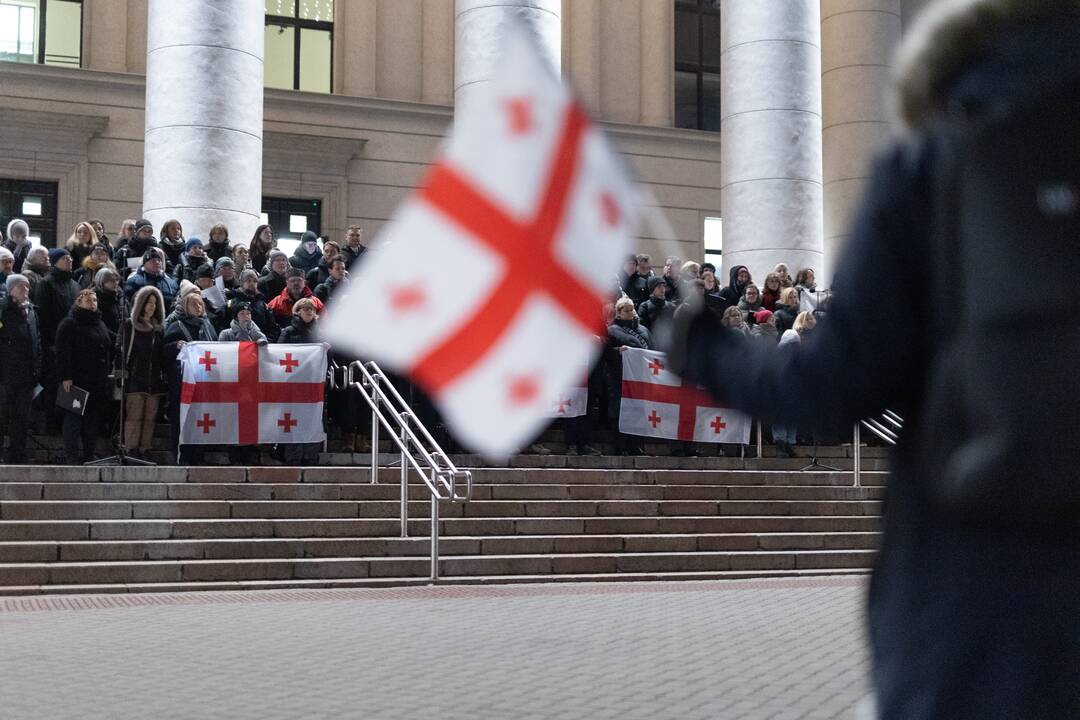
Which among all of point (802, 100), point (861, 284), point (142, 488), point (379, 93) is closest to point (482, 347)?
point (861, 284)

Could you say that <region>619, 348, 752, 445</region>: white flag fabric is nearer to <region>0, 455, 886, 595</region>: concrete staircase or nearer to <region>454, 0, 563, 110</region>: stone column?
<region>0, 455, 886, 595</region>: concrete staircase

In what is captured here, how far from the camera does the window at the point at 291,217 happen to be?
1173 inches

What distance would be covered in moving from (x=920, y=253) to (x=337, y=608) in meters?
9.79

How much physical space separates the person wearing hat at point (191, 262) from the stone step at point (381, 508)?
389 cm

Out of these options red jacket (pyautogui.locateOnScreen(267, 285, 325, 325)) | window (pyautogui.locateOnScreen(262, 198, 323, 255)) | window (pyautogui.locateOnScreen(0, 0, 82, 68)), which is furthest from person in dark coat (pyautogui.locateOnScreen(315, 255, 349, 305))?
window (pyautogui.locateOnScreen(0, 0, 82, 68))

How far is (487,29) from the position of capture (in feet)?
74.6

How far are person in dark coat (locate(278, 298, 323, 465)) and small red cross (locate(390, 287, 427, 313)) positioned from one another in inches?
534

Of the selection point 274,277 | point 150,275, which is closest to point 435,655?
point 150,275

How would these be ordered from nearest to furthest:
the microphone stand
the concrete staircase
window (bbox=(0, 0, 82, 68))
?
the concrete staircase → the microphone stand → window (bbox=(0, 0, 82, 68))

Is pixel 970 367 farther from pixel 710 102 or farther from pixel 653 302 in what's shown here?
pixel 710 102

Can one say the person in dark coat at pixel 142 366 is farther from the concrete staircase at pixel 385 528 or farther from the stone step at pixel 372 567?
the stone step at pixel 372 567

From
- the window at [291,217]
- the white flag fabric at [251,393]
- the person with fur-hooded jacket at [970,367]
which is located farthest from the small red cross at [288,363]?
the person with fur-hooded jacket at [970,367]

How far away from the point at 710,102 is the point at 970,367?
32.7 meters

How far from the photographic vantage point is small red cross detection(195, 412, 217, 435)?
50.5ft
